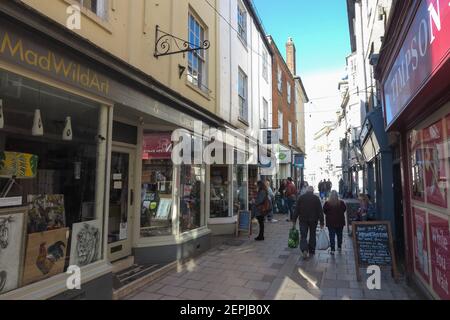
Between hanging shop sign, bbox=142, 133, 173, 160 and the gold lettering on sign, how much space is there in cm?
228

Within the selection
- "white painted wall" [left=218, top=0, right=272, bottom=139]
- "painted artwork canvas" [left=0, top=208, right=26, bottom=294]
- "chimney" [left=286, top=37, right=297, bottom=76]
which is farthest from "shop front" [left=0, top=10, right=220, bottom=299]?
"chimney" [left=286, top=37, right=297, bottom=76]

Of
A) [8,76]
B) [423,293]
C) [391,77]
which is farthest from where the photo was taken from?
[391,77]

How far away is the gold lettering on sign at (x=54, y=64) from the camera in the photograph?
3.39 metres

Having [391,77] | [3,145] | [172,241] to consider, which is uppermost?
[391,77]

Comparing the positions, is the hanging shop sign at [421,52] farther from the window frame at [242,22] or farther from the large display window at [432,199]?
the window frame at [242,22]

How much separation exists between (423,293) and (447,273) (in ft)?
4.04

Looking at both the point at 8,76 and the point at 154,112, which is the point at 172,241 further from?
the point at 8,76

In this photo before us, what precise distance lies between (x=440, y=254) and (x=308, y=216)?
368 cm

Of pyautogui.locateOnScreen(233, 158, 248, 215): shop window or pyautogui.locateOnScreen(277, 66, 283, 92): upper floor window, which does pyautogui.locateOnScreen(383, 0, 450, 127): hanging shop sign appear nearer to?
pyautogui.locateOnScreen(233, 158, 248, 215): shop window

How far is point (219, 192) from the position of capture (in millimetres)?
11000

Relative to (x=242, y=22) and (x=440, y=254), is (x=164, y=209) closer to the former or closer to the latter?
(x=440, y=254)

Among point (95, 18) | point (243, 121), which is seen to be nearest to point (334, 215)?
point (243, 121)
